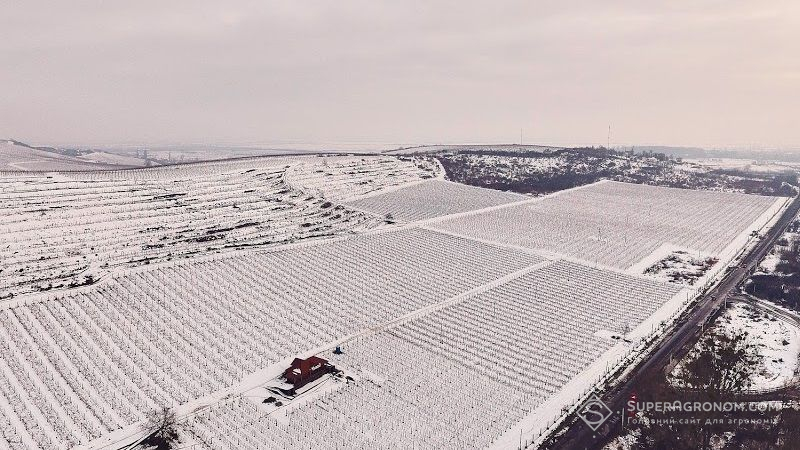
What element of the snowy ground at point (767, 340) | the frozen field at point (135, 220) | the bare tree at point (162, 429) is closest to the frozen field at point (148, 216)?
the frozen field at point (135, 220)

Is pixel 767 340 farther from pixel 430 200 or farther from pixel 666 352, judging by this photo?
pixel 430 200

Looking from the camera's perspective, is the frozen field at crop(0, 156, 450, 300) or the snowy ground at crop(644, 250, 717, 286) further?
the snowy ground at crop(644, 250, 717, 286)

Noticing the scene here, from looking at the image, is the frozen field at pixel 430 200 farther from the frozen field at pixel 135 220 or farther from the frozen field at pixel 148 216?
the frozen field at pixel 135 220

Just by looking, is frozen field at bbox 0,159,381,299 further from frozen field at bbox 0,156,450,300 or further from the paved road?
the paved road

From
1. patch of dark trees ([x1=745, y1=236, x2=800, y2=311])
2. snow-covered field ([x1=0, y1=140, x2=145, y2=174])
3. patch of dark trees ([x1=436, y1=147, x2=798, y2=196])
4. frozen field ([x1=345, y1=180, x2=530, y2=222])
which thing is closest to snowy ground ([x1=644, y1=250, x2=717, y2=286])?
patch of dark trees ([x1=745, y1=236, x2=800, y2=311])

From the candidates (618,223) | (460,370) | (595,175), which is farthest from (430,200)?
(595,175)
